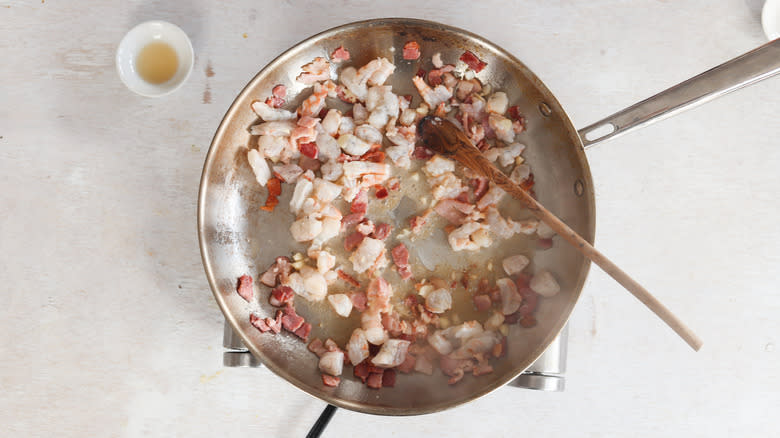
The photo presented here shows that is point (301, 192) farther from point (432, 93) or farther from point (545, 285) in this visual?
point (545, 285)

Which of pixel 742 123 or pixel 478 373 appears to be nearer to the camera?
pixel 478 373

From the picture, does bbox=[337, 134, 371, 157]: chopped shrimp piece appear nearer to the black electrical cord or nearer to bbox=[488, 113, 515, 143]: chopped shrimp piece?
bbox=[488, 113, 515, 143]: chopped shrimp piece

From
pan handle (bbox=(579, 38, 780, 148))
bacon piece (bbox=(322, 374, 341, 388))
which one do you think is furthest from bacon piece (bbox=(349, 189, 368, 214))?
pan handle (bbox=(579, 38, 780, 148))

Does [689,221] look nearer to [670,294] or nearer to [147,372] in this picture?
[670,294]

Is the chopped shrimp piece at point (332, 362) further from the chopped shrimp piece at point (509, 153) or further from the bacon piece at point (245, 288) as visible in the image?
the chopped shrimp piece at point (509, 153)

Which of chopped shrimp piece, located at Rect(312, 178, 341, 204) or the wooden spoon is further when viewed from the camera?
chopped shrimp piece, located at Rect(312, 178, 341, 204)

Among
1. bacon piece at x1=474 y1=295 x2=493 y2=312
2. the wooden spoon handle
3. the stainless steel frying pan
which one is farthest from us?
bacon piece at x1=474 y1=295 x2=493 y2=312

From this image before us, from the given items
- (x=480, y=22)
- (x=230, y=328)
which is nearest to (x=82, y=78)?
(x=230, y=328)
